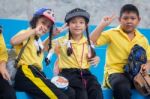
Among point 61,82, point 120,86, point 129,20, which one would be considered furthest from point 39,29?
point 129,20

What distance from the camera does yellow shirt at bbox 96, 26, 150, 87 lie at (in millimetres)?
3994

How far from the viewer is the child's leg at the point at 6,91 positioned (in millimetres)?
3145

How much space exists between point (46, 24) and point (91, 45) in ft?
1.62

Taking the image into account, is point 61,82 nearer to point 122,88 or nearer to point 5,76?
point 5,76

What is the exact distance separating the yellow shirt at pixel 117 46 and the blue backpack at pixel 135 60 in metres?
0.09

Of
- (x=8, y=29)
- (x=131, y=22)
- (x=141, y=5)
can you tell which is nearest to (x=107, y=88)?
(x=131, y=22)

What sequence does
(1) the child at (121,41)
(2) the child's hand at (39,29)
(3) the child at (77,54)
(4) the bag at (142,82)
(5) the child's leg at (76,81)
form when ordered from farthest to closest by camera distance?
1. (1) the child at (121,41)
2. (4) the bag at (142,82)
3. (3) the child at (77,54)
4. (5) the child's leg at (76,81)
5. (2) the child's hand at (39,29)

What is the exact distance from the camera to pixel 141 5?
733 cm

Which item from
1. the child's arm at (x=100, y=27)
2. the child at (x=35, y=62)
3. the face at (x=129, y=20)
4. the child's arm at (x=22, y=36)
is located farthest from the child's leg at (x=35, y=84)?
the face at (x=129, y=20)

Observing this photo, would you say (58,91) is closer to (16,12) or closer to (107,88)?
(107,88)

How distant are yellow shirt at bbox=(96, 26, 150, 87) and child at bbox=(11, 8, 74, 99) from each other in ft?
2.19

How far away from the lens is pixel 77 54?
12.2ft

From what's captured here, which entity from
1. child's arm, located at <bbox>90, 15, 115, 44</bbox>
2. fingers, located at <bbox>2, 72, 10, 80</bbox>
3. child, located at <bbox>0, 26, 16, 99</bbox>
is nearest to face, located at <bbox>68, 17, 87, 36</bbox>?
child's arm, located at <bbox>90, 15, 115, 44</bbox>

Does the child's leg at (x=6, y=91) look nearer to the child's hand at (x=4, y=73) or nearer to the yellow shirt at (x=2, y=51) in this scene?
the child's hand at (x=4, y=73)
